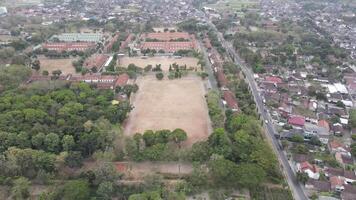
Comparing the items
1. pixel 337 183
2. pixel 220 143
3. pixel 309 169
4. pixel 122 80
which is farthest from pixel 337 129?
pixel 122 80

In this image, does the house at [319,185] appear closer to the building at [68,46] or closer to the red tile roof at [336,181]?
the red tile roof at [336,181]

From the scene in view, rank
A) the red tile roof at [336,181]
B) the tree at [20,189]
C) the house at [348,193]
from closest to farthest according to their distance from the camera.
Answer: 1. the tree at [20,189]
2. the house at [348,193]
3. the red tile roof at [336,181]

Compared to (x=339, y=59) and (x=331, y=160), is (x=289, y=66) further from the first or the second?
(x=331, y=160)

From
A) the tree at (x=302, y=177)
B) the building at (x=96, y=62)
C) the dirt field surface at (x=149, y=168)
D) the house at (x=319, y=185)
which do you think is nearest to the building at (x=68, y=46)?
the building at (x=96, y=62)

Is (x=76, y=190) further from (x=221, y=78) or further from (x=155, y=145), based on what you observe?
(x=221, y=78)

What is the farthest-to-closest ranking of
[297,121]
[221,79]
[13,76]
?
[221,79], [13,76], [297,121]

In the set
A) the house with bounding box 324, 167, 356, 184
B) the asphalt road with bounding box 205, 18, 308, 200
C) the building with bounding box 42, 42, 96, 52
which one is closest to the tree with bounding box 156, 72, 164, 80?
the asphalt road with bounding box 205, 18, 308, 200
